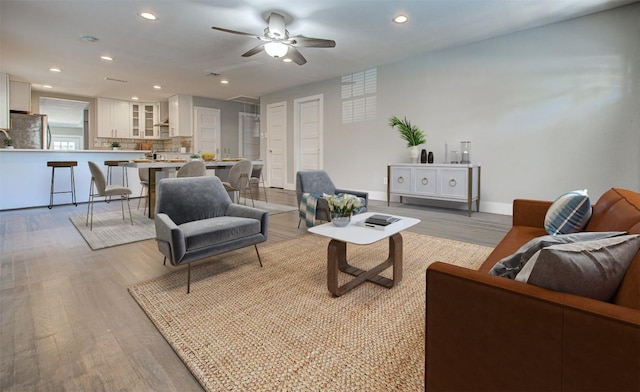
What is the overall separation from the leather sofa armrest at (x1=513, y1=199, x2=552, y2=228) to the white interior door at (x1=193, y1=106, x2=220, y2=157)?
328 inches

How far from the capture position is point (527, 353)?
0.82 metres

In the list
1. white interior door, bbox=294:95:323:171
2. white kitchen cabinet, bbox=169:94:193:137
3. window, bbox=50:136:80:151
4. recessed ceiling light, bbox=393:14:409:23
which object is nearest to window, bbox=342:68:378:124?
white interior door, bbox=294:95:323:171

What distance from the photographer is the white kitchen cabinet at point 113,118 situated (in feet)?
28.2

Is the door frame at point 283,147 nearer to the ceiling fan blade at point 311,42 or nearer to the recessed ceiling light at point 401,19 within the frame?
the ceiling fan blade at point 311,42

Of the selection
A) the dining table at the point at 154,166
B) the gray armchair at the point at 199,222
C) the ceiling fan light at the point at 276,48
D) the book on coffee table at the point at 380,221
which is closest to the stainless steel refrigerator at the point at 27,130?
the dining table at the point at 154,166

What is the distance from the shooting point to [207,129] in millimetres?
9125

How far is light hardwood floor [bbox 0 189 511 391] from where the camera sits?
1.37m

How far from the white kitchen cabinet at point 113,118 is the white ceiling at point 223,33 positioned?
1.97m

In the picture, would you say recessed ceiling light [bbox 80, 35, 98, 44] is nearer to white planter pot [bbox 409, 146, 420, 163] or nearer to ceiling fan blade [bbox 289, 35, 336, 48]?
ceiling fan blade [bbox 289, 35, 336, 48]

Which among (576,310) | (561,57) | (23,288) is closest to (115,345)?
(23,288)

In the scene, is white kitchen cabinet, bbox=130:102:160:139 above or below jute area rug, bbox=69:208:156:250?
above

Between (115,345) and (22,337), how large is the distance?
0.54 meters

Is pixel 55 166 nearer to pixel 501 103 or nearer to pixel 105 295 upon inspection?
pixel 105 295

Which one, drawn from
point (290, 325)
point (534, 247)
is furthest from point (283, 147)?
point (534, 247)
